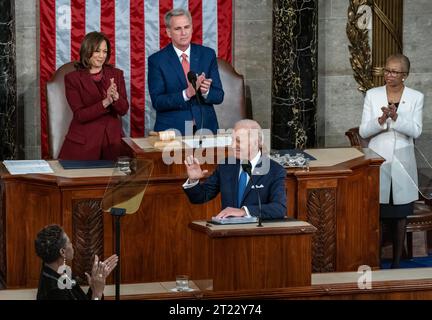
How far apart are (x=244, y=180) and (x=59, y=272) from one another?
1.96 meters

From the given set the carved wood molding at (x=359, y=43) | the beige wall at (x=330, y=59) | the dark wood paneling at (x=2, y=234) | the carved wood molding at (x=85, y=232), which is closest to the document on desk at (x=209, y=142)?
the carved wood molding at (x=85, y=232)

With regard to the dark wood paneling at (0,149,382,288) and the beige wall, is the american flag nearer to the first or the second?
the beige wall

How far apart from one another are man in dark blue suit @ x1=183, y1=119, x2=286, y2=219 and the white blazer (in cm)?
216

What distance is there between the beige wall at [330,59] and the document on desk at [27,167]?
3.31 meters

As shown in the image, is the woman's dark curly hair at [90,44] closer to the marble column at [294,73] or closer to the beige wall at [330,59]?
the marble column at [294,73]

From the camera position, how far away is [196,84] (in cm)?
939

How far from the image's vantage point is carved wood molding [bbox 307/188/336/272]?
376 inches

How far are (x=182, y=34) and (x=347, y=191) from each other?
6.20ft

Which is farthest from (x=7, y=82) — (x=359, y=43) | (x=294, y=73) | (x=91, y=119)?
(x=359, y=43)

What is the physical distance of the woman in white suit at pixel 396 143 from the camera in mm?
10031

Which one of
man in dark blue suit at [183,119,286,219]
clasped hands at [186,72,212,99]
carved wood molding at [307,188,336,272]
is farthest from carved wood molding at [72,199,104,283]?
carved wood molding at [307,188,336,272]

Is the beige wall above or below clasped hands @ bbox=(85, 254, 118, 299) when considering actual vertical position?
above

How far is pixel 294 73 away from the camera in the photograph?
38.9ft
